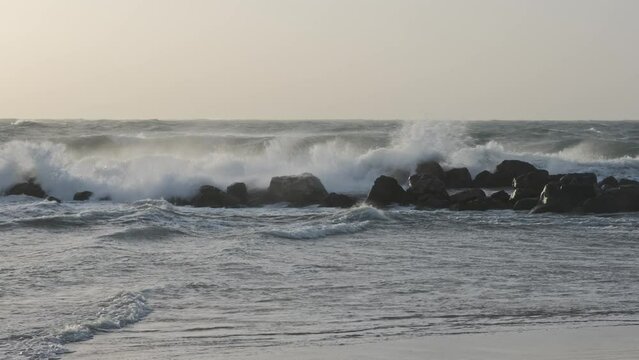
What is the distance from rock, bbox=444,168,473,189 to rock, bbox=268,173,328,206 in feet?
16.9

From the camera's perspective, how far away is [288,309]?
10148 mm

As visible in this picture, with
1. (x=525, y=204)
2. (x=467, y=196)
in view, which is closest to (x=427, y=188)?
(x=467, y=196)

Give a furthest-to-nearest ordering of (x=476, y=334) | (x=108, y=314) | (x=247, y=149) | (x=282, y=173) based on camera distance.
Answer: (x=247, y=149) → (x=282, y=173) → (x=108, y=314) → (x=476, y=334)

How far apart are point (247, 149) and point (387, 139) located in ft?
23.6

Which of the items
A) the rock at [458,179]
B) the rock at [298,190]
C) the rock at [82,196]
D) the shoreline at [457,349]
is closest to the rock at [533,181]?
the rock at [458,179]

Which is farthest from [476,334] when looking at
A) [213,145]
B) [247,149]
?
[213,145]

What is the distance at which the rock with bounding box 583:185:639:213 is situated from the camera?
21.9 meters

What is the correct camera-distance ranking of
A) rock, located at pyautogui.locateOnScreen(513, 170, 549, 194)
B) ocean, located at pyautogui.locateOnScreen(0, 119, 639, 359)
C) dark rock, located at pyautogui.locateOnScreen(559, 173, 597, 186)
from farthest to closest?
rock, located at pyautogui.locateOnScreen(513, 170, 549, 194), dark rock, located at pyautogui.locateOnScreen(559, 173, 597, 186), ocean, located at pyautogui.locateOnScreen(0, 119, 639, 359)

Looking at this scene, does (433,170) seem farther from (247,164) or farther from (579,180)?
(579,180)

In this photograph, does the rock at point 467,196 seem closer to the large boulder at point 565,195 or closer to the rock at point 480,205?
the rock at point 480,205

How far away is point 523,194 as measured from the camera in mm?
24047

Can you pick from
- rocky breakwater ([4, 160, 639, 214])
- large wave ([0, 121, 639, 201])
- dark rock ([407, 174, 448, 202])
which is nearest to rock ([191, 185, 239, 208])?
rocky breakwater ([4, 160, 639, 214])

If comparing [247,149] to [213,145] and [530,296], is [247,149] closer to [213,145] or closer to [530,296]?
[213,145]

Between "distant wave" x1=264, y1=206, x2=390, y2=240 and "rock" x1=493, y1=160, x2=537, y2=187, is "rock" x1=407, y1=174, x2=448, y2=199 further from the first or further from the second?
"rock" x1=493, y1=160, x2=537, y2=187
